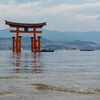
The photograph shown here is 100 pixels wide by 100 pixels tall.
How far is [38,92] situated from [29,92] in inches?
11.0

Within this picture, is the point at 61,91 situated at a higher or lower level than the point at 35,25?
lower

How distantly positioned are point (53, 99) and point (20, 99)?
0.86 m

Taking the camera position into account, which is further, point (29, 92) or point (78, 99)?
point (29, 92)

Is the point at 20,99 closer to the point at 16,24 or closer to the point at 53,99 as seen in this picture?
the point at 53,99

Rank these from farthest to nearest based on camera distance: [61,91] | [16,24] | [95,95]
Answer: [16,24] < [61,91] < [95,95]

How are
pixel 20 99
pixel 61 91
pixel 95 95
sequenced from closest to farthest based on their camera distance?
pixel 20 99, pixel 95 95, pixel 61 91

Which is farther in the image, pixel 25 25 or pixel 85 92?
pixel 25 25

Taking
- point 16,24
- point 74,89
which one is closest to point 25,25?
point 16,24

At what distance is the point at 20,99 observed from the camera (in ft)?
21.5

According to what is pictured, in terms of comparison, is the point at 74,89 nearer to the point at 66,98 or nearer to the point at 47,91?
the point at 47,91

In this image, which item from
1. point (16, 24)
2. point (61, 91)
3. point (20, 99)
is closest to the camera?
point (20, 99)

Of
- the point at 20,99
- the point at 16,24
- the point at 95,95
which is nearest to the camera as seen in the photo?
the point at 20,99

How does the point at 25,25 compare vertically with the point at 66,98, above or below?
above

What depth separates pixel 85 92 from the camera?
764cm
